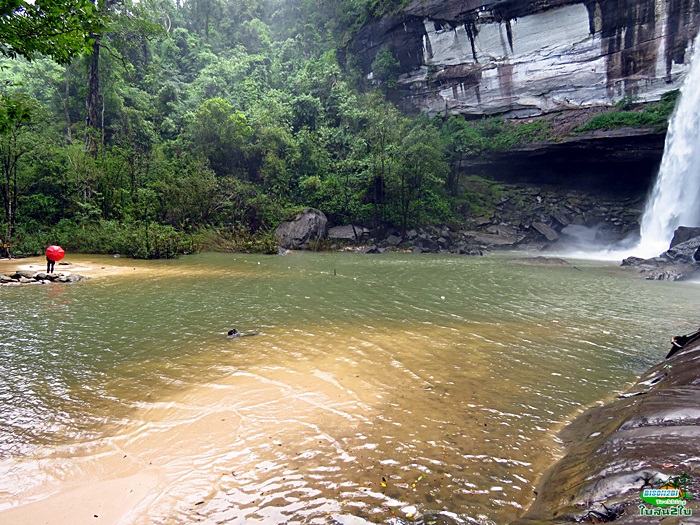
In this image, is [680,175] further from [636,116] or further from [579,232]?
[579,232]

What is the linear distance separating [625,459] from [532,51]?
38.7 meters

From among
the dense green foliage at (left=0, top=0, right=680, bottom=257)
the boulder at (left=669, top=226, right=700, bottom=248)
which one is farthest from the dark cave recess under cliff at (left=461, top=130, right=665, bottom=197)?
the boulder at (left=669, top=226, right=700, bottom=248)

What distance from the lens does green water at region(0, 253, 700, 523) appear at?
118 inches

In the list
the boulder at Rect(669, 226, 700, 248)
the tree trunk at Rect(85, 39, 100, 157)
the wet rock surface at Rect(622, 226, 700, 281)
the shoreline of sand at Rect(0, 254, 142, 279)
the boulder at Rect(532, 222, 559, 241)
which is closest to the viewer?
the shoreline of sand at Rect(0, 254, 142, 279)

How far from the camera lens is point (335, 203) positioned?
29.9 meters

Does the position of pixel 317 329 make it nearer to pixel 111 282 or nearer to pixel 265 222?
pixel 111 282

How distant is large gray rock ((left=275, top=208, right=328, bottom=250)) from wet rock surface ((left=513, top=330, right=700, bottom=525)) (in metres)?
23.6

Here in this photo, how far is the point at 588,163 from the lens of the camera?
107ft

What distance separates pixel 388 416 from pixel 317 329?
3.47 meters

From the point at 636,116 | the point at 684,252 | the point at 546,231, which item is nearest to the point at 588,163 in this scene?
the point at 636,116

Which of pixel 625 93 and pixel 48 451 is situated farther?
pixel 625 93

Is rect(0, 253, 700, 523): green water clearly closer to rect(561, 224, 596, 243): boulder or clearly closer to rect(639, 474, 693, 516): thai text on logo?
rect(639, 474, 693, 516): thai text on logo

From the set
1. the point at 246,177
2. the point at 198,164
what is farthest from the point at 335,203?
the point at 198,164

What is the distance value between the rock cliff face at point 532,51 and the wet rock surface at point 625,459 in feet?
110
